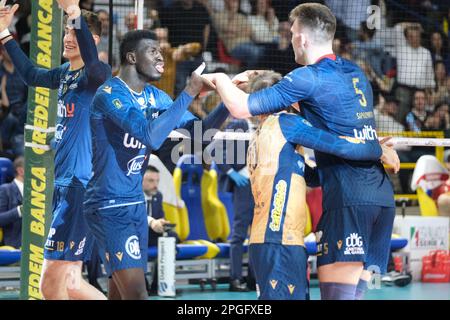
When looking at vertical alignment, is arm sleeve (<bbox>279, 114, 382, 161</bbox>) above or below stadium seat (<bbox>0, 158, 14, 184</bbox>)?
above

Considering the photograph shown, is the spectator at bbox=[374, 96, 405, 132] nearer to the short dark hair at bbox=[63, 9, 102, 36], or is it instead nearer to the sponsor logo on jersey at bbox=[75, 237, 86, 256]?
the short dark hair at bbox=[63, 9, 102, 36]

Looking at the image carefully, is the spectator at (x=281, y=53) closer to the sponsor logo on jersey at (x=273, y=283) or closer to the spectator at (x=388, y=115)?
the spectator at (x=388, y=115)

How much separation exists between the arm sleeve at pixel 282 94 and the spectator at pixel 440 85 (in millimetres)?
9736

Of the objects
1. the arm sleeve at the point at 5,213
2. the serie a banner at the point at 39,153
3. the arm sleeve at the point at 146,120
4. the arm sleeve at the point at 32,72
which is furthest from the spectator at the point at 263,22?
the arm sleeve at the point at 146,120

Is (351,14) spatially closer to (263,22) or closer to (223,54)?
(263,22)

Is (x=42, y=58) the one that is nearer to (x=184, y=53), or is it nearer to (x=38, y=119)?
(x=38, y=119)

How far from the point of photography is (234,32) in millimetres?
14383

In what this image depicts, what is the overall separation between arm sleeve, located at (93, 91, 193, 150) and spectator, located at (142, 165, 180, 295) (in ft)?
17.1

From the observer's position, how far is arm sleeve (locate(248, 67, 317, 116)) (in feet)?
17.4

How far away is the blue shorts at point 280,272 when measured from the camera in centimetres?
521

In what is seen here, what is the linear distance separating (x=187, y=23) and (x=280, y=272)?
29.8 ft

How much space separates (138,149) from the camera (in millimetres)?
5734

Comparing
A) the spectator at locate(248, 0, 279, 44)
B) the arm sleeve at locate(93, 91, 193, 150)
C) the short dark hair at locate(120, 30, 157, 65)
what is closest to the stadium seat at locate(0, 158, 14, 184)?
the spectator at locate(248, 0, 279, 44)

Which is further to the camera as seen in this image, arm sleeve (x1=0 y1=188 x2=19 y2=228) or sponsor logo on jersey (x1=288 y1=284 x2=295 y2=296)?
arm sleeve (x1=0 y1=188 x2=19 y2=228)
